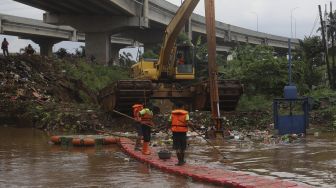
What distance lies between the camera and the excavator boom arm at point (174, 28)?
2350cm

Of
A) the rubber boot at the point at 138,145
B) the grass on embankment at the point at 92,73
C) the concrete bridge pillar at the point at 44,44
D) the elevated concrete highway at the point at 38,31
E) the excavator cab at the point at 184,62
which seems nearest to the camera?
the rubber boot at the point at 138,145

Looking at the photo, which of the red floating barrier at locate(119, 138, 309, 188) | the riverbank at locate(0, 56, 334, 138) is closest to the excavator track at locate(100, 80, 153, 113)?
the riverbank at locate(0, 56, 334, 138)

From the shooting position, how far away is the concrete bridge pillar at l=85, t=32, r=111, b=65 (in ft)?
186

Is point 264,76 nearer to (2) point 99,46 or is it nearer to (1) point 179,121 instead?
(1) point 179,121

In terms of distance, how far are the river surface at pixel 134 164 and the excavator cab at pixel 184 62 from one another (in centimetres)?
813

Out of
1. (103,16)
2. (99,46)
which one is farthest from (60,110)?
(99,46)

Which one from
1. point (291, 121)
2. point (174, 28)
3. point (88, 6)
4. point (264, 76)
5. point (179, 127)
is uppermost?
point (88, 6)

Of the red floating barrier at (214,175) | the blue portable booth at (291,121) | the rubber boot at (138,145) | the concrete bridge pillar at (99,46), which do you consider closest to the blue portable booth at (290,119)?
the blue portable booth at (291,121)

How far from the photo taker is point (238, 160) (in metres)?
13.4

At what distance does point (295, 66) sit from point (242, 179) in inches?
1266

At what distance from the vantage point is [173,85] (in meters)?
26.6

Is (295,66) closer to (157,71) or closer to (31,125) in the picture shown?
(157,71)

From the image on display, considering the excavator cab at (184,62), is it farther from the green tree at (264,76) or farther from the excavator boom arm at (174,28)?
the green tree at (264,76)

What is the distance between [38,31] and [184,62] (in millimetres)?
55096
